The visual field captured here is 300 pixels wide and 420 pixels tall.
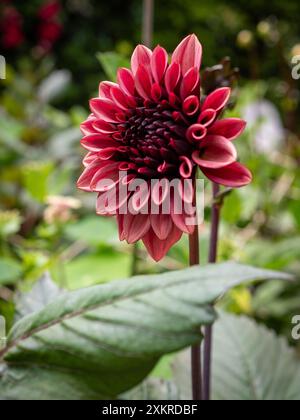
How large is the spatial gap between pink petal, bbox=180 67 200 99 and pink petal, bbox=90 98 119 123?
3 centimetres

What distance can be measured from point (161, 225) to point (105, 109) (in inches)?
2.6

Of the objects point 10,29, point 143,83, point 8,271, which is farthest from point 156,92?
point 10,29

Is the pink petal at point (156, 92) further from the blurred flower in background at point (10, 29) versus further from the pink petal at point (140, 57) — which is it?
the blurred flower in background at point (10, 29)

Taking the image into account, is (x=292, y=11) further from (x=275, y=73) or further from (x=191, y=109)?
(x=191, y=109)

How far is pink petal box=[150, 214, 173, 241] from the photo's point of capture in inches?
10.4

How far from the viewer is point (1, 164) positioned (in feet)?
3.48

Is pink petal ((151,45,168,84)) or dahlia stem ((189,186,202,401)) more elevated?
pink petal ((151,45,168,84))

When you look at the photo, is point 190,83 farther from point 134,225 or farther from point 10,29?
point 10,29

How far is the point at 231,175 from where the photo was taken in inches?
10.6

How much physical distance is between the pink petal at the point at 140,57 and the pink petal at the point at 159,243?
78mm

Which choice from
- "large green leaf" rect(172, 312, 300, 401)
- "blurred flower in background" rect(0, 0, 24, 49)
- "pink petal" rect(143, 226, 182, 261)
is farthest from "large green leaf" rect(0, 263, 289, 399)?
"blurred flower in background" rect(0, 0, 24, 49)

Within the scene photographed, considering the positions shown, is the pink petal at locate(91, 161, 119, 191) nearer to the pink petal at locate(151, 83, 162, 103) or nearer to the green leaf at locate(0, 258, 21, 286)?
the pink petal at locate(151, 83, 162, 103)

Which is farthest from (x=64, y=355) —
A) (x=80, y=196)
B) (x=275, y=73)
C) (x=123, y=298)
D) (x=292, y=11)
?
(x=292, y=11)

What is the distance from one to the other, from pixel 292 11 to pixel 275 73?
0.33 meters
